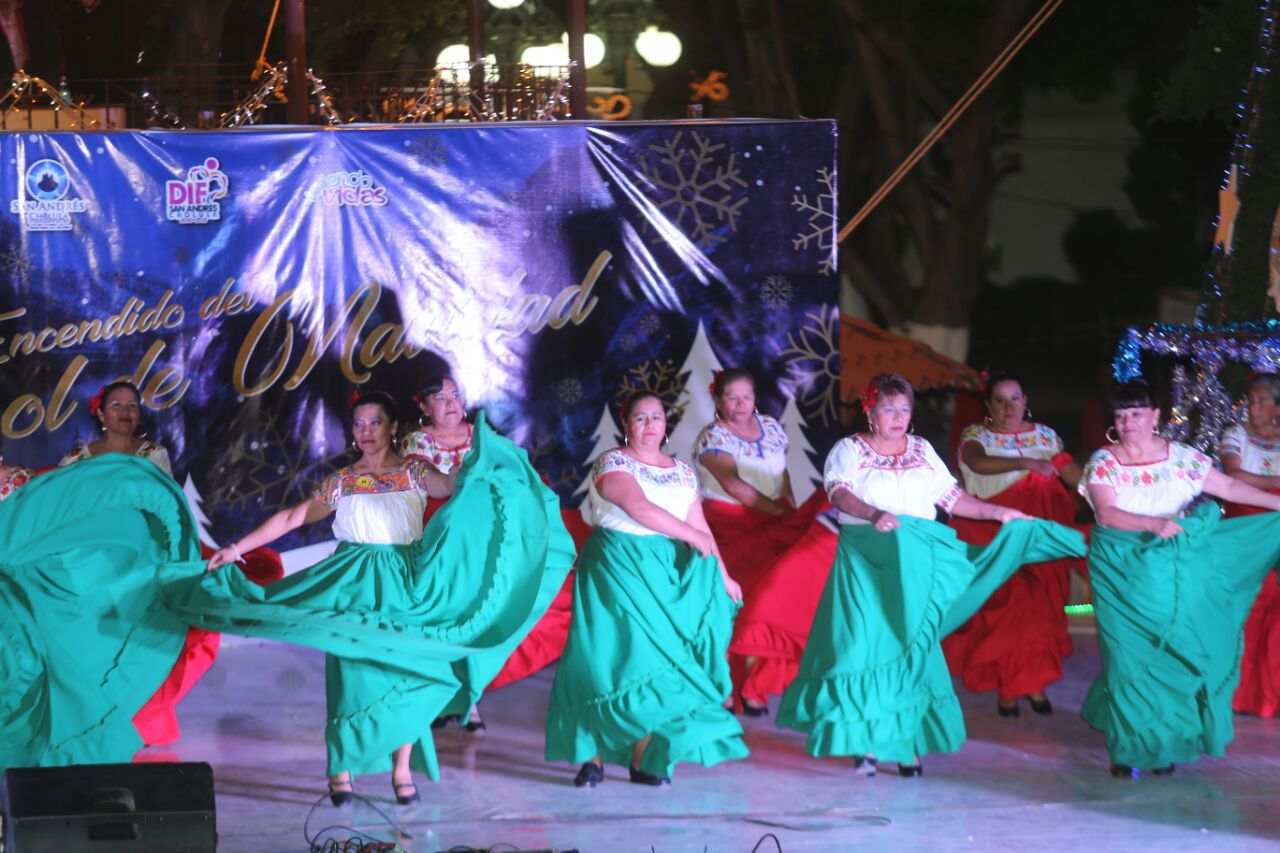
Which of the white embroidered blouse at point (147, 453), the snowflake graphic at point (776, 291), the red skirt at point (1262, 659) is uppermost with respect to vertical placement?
the snowflake graphic at point (776, 291)

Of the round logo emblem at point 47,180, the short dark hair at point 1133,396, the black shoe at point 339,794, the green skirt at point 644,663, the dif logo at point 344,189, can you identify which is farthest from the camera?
the dif logo at point 344,189

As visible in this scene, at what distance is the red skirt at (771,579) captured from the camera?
7531 millimetres

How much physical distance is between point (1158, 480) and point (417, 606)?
2.76 meters

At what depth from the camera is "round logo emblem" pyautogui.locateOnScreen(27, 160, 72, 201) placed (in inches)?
351

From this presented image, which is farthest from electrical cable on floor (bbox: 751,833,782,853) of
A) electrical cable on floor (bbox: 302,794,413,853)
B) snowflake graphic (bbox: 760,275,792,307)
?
snowflake graphic (bbox: 760,275,792,307)

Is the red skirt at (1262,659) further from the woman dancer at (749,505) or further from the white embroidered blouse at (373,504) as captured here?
the white embroidered blouse at (373,504)

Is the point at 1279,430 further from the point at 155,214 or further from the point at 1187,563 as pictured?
the point at 155,214

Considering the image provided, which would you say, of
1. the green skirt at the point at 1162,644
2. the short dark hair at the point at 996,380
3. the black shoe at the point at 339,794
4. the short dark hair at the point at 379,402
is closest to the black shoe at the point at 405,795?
the black shoe at the point at 339,794

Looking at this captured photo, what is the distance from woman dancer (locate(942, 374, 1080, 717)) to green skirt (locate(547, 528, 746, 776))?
163 cm

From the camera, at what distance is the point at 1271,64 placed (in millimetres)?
9516

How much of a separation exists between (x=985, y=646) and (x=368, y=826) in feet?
9.87

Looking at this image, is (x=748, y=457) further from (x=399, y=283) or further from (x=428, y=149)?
(x=428, y=149)

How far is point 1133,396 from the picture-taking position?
665cm

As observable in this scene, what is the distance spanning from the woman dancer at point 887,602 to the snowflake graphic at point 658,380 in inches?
98.7
